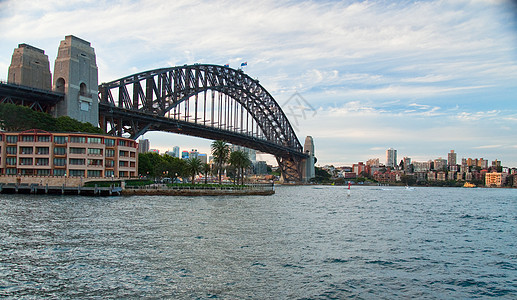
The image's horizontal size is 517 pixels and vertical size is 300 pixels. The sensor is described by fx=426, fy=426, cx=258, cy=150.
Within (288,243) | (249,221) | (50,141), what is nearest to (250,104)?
(50,141)

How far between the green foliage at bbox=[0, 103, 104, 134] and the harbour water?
34.8 m

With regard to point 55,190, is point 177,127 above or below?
above

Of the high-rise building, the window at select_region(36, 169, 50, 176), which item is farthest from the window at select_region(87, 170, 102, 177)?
the high-rise building

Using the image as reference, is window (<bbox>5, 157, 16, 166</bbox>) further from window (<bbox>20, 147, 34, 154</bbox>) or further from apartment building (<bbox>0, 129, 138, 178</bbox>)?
window (<bbox>20, 147, 34, 154</bbox>)

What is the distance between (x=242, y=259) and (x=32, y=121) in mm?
59153

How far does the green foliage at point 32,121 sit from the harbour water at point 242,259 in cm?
3476

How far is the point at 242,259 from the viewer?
22438 mm

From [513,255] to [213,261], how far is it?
1813cm

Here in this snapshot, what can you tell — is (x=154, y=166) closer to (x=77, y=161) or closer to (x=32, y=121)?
(x=77, y=161)

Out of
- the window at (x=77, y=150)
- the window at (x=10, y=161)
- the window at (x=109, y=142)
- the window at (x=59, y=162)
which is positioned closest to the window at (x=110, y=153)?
the window at (x=109, y=142)

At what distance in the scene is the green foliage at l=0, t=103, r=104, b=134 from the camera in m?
65.9

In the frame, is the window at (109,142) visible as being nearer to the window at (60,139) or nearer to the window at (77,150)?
the window at (77,150)

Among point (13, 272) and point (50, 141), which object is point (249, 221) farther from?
point (50, 141)

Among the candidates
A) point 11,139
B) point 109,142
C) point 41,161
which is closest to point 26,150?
point 41,161
